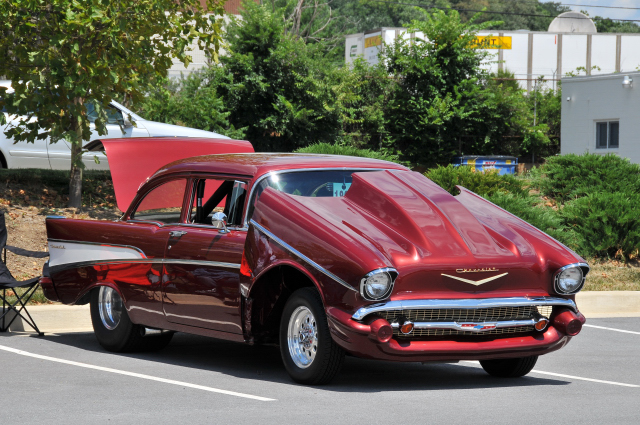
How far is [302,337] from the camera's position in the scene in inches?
251

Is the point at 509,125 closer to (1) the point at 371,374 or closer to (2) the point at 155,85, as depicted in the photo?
(2) the point at 155,85

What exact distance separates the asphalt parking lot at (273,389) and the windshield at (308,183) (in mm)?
1423

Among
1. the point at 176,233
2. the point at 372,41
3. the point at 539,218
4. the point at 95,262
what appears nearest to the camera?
the point at 176,233

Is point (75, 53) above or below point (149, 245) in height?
above

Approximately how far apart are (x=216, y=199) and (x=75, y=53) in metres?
6.96

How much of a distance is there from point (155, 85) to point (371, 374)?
8917mm

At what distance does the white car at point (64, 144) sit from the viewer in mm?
15711

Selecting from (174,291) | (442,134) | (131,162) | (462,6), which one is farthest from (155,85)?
(462,6)

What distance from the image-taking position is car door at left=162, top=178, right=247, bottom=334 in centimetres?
679

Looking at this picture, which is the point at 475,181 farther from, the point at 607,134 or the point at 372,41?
the point at 372,41

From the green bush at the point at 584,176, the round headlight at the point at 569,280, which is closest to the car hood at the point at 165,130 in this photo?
the green bush at the point at 584,176

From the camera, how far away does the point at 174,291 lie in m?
7.24

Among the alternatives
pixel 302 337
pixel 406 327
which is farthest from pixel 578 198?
pixel 406 327

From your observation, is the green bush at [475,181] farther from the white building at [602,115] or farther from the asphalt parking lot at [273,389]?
the white building at [602,115]
